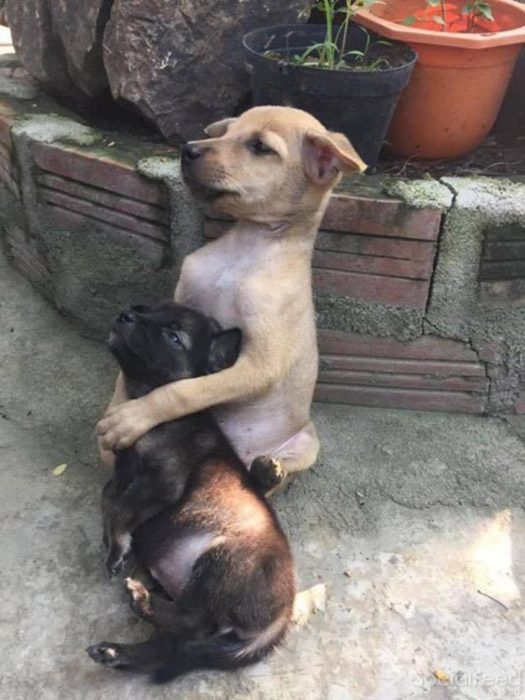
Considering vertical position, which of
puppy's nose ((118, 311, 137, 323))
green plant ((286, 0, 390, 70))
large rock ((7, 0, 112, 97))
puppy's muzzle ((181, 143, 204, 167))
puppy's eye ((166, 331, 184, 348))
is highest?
green plant ((286, 0, 390, 70))

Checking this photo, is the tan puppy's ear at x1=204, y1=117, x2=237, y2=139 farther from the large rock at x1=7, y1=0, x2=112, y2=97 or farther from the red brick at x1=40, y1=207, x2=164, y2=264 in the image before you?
the large rock at x1=7, y1=0, x2=112, y2=97

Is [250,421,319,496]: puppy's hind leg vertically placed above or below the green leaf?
below

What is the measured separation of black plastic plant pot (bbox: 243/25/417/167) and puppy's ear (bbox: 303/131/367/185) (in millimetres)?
397

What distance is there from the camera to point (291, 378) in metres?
3.22

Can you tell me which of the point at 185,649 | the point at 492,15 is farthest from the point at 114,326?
the point at 492,15

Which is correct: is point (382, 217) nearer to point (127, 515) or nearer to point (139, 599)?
point (127, 515)

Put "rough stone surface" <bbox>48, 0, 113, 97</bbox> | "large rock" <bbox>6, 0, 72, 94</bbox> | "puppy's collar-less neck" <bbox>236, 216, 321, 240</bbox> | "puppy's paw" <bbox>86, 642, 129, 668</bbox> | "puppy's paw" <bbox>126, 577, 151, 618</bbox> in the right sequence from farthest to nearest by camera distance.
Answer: "large rock" <bbox>6, 0, 72, 94</bbox>
"rough stone surface" <bbox>48, 0, 113, 97</bbox>
"puppy's collar-less neck" <bbox>236, 216, 321, 240</bbox>
"puppy's paw" <bbox>126, 577, 151, 618</bbox>
"puppy's paw" <bbox>86, 642, 129, 668</bbox>

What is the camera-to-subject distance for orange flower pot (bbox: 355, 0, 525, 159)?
359cm

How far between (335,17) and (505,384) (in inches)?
81.8

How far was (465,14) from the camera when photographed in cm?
405

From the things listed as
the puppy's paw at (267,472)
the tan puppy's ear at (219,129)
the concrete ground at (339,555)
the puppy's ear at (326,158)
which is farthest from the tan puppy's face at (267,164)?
the concrete ground at (339,555)

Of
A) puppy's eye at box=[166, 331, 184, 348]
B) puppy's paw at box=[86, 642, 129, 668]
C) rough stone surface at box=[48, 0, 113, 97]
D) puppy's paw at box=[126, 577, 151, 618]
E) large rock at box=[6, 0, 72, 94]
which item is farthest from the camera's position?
large rock at box=[6, 0, 72, 94]

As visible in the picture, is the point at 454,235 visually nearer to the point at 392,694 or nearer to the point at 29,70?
A: the point at 392,694

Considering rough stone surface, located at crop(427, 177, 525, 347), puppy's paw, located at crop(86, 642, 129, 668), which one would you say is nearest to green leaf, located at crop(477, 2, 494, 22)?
rough stone surface, located at crop(427, 177, 525, 347)
